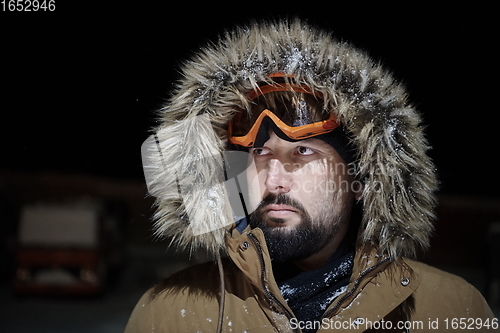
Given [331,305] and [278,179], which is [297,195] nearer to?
[278,179]

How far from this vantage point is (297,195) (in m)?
1.63

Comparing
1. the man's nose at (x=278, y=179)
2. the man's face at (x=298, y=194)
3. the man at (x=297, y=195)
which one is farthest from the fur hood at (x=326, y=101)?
the man's nose at (x=278, y=179)

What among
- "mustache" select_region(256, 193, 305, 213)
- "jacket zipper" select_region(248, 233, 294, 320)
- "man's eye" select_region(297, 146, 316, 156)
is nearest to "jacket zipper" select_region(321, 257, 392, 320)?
"jacket zipper" select_region(248, 233, 294, 320)

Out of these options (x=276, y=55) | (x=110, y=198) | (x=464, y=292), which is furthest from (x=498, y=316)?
(x=110, y=198)

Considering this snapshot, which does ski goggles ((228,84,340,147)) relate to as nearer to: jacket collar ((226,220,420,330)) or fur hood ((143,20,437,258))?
fur hood ((143,20,437,258))

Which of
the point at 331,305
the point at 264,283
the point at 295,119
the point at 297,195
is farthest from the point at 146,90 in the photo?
the point at 331,305

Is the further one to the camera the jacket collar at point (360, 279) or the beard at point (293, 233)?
the beard at point (293, 233)

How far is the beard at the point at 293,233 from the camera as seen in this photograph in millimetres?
1638

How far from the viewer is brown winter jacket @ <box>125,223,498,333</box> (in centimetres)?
153

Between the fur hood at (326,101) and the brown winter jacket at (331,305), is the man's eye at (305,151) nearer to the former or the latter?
the fur hood at (326,101)

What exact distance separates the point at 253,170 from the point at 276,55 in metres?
0.44

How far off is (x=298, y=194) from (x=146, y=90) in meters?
0.94

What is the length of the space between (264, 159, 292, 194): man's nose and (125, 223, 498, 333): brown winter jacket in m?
0.17

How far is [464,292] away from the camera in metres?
1.69
